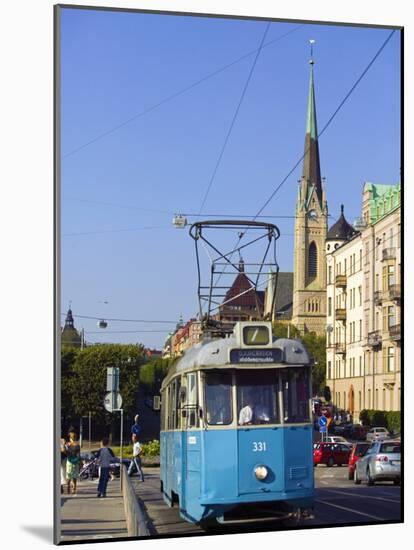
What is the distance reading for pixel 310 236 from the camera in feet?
44.5

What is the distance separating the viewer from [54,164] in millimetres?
12312

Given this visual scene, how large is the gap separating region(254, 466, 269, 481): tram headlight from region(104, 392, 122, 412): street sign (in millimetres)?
1735

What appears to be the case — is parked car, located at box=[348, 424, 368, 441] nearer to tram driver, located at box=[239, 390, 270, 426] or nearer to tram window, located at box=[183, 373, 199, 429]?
tram driver, located at box=[239, 390, 270, 426]

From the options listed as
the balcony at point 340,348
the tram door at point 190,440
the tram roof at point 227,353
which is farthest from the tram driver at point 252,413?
the balcony at point 340,348

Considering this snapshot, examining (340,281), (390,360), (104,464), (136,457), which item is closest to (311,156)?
(340,281)

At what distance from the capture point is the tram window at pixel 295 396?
12359mm

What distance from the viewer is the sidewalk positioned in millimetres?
12258

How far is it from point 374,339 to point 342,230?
4.53ft

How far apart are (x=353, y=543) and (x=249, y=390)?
2023 millimetres

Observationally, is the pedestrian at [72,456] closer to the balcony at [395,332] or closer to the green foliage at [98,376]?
the green foliage at [98,376]

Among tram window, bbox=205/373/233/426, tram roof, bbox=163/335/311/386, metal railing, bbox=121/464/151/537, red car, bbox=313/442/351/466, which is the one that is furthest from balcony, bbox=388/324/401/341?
metal railing, bbox=121/464/151/537

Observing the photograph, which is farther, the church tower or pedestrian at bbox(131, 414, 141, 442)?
the church tower

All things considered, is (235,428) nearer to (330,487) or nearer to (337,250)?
(330,487)

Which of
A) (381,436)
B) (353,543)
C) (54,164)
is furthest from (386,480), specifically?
(54,164)
